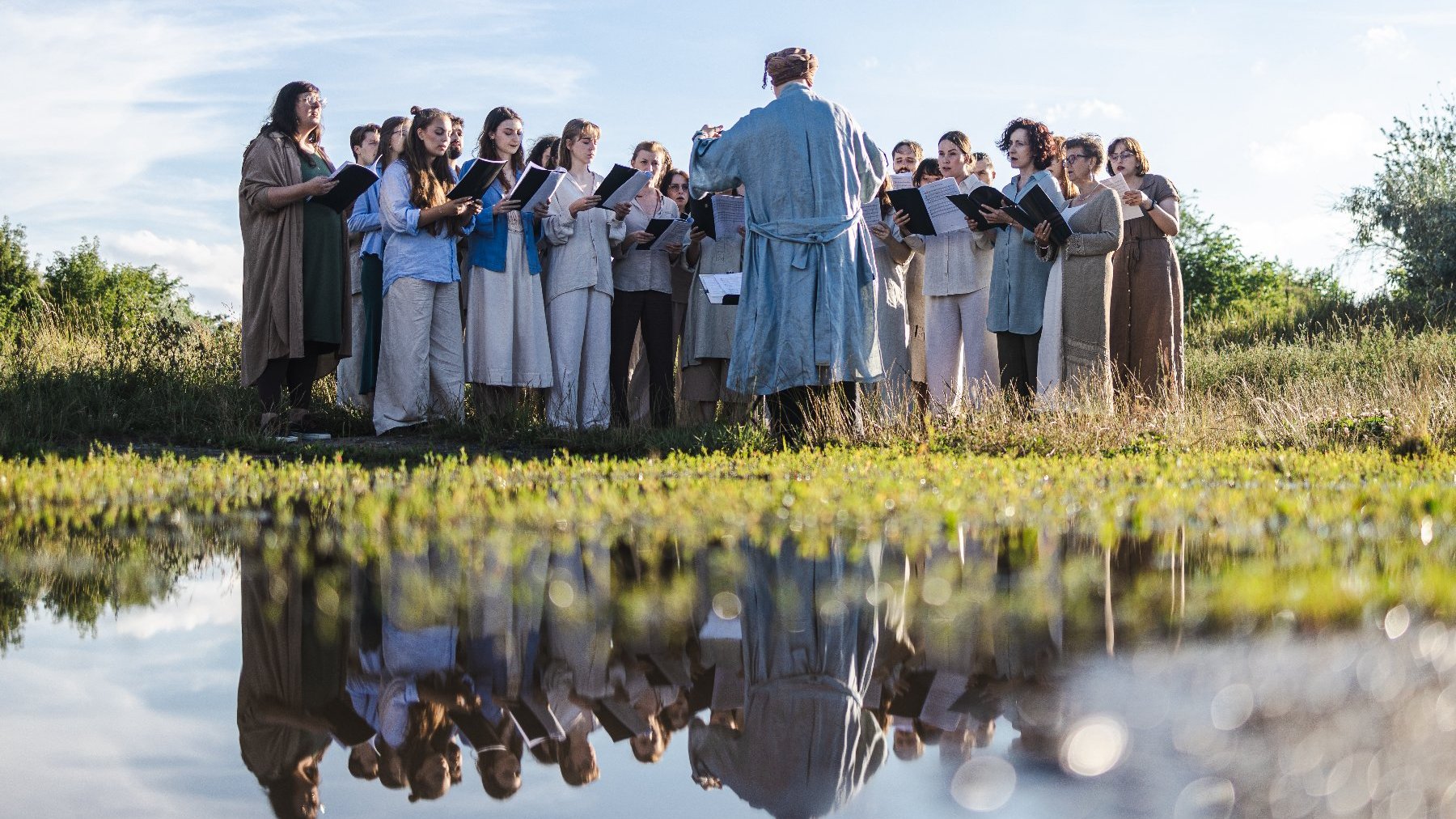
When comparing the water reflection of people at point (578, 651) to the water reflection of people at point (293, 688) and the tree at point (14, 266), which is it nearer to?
the water reflection of people at point (293, 688)

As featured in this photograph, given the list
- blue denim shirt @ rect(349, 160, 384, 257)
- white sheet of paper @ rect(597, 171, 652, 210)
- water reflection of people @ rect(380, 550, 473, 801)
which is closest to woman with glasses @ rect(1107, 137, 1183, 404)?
white sheet of paper @ rect(597, 171, 652, 210)

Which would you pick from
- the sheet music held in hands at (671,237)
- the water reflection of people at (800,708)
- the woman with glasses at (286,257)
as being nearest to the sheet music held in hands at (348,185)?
the woman with glasses at (286,257)

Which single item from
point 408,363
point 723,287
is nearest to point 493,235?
point 408,363

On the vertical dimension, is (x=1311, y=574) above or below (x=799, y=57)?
below

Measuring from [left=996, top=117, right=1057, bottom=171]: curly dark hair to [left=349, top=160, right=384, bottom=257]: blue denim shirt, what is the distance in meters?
4.95

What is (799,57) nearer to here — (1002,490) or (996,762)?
(1002,490)

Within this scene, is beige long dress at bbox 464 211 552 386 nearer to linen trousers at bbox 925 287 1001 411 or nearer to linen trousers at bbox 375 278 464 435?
linen trousers at bbox 375 278 464 435

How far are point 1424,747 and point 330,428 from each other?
9.48m

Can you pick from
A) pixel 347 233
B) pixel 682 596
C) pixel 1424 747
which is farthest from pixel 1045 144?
pixel 1424 747

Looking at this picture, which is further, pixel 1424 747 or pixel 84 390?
pixel 84 390

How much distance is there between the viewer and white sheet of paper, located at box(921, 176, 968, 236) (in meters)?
11.2

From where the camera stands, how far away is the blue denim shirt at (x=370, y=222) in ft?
37.0

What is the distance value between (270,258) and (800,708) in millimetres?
8702

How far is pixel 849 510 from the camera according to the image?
19.8ft
